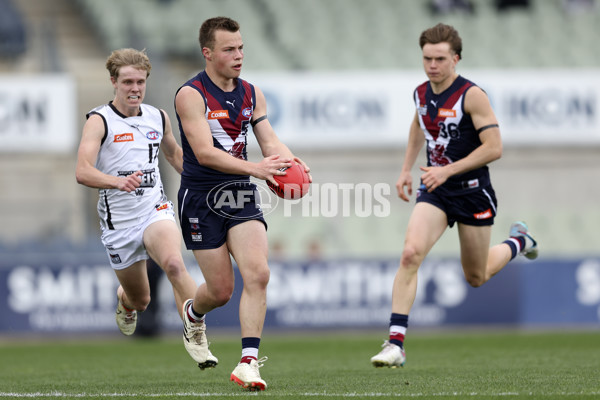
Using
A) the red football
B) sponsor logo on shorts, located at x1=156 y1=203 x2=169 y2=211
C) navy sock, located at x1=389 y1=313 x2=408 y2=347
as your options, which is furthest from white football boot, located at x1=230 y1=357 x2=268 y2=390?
sponsor logo on shorts, located at x1=156 y1=203 x2=169 y2=211

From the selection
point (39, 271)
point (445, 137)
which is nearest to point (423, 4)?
point (39, 271)

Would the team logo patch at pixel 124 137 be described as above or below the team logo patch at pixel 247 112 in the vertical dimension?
below

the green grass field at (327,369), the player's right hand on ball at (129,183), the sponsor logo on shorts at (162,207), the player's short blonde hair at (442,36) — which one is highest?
the player's short blonde hair at (442,36)

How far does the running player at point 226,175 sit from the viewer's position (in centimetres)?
648

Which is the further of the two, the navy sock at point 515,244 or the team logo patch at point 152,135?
the navy sock at point 515,244

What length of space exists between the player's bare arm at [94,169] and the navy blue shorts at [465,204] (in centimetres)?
241

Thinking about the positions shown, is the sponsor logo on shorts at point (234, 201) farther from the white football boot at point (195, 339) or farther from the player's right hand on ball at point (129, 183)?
the white football boot at point (195, 339)

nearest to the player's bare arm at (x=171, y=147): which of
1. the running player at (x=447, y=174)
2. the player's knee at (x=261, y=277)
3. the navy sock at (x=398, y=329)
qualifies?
the player's knee at (x=261, y=277)

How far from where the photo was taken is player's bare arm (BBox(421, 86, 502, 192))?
7410 mm

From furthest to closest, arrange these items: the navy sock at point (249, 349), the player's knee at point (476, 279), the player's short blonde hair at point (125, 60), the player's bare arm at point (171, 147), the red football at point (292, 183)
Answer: the player's knee at point (476, 279)
the player's bare arm at point (171, 147)
the player's short blonde hair at point (125, 60)
the red football at point (292, 183)
the navy sock at point (249, 349)

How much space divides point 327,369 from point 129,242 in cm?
220

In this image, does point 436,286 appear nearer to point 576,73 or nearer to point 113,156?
point 576,73

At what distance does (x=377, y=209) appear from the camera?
18.5 metres

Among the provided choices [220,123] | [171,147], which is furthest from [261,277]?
[171,147]
